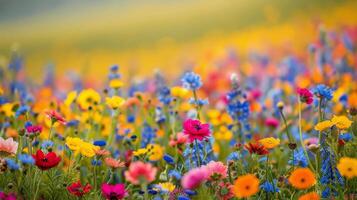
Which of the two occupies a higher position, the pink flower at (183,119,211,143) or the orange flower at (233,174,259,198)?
the pink flower at (183,119,211,143)

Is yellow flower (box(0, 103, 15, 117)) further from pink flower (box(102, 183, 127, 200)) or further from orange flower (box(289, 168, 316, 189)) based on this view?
orange flower (box(289, 168, 316, 189))

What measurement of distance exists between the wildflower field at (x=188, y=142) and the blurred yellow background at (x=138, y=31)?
1.50 m

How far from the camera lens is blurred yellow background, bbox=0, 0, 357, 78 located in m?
5.91

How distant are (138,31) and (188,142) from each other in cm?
537

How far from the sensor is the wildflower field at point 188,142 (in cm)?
154

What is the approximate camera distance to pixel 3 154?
1.61 m

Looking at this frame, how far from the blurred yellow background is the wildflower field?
1500 mm

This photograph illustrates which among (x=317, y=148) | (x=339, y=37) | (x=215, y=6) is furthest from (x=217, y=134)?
(x=215, y=6)

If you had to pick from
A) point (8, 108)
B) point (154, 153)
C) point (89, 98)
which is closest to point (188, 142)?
point (154, 153)

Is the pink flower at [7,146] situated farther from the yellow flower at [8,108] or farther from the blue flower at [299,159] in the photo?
the blue flower at [299,159]

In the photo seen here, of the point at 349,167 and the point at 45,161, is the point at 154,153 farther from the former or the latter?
the point at 349,167

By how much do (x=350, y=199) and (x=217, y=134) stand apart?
1130 mm

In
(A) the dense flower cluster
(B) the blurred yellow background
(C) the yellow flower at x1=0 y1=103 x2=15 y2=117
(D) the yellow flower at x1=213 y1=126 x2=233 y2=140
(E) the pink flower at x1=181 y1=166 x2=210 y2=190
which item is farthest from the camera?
(B) the blurred yellow background

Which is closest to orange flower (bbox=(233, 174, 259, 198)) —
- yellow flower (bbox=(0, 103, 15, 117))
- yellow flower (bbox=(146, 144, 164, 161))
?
yellow flower (bbox=(146, 144, 164, 161))
